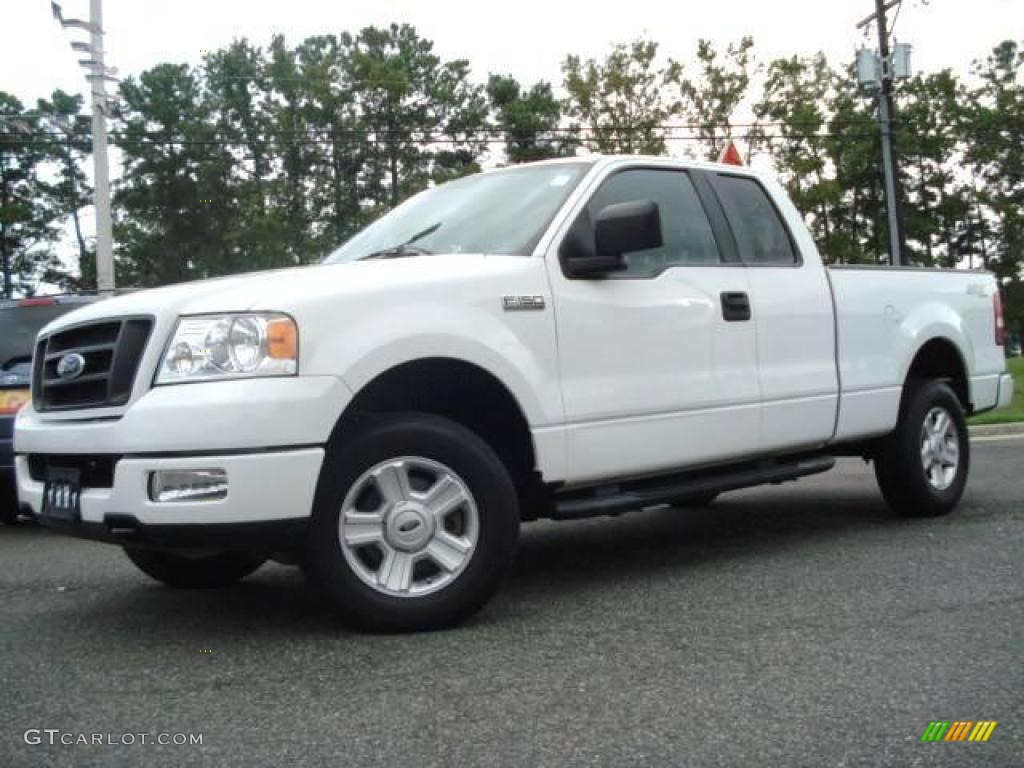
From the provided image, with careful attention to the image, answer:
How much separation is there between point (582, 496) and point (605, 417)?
375 mm

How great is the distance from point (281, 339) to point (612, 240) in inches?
59.2

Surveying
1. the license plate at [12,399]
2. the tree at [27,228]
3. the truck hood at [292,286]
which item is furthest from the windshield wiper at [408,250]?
the tree at [27,228]

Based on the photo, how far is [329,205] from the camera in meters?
50.8

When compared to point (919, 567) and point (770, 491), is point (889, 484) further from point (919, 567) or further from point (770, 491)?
point (770, 491)

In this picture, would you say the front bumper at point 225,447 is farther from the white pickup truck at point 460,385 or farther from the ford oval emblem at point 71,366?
the ford oval emblem at point 71,366

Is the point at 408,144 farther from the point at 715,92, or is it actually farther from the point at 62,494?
the point at 62,494

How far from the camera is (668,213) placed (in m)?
5.38

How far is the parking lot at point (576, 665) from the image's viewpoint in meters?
2.87

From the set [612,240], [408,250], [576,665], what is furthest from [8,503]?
[576,665]

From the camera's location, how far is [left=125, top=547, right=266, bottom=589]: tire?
4.93 metres

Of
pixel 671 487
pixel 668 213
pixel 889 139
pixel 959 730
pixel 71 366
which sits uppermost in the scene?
pixel 889 139

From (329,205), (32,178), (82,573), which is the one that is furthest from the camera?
(32,178)

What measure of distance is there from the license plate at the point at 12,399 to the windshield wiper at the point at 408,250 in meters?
3.76

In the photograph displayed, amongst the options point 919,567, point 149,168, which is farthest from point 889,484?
point 149,168
